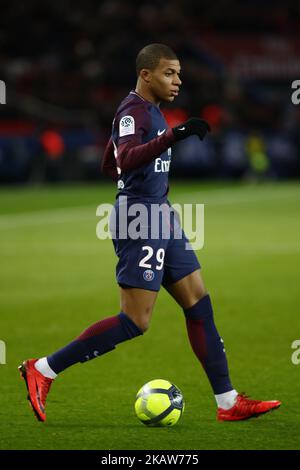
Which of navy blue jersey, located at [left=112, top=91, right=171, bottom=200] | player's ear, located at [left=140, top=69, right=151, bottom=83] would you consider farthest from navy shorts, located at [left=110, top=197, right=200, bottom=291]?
player's ear, located at [left=140, top=69, right=151, bottom=83]

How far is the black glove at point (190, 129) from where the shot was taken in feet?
20.8

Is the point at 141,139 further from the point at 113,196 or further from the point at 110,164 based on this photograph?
the point at 113,196

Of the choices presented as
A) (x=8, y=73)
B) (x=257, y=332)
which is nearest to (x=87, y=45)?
(x=8, y=73)

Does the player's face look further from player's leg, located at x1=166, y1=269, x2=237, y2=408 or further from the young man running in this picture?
player's leg, located at x1=166, y1=269, x2=237, y2=408

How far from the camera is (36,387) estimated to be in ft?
22.3

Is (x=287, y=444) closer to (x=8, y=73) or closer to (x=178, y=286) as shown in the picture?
(x=178, y=286)

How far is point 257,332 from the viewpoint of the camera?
32.9ft

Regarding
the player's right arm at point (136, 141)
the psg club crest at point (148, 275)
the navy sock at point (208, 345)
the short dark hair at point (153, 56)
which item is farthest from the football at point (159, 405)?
the short dark hair at point (153, 56)

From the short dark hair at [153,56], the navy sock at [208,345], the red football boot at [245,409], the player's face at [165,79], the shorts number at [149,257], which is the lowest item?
the red football boot at [245,409]

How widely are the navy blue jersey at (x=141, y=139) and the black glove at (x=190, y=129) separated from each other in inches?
7.4

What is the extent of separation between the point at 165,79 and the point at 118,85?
108ft

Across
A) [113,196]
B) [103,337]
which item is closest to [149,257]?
[103,337]

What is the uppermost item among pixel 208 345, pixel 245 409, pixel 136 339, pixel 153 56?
pixel 153 56

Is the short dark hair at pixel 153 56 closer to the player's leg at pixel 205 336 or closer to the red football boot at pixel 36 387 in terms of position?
the player's leg at pixel 205 336
